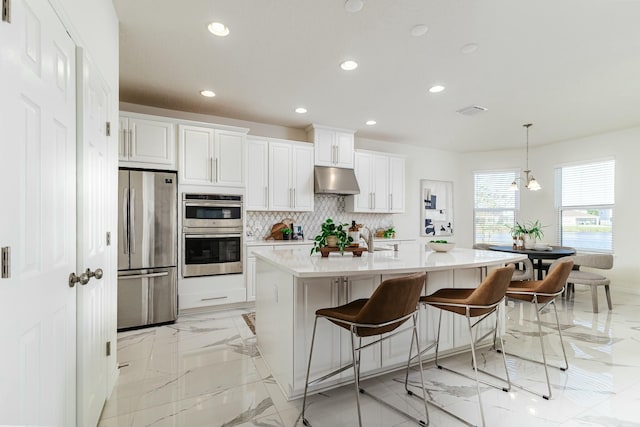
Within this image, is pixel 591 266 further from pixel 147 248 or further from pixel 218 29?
pixel 147 248

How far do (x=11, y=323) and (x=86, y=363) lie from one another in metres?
0.82

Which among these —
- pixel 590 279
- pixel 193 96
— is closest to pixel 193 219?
pixel 193 96

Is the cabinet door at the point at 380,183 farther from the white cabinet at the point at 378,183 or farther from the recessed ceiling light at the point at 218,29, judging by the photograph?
the recessed ceiling light at the point at 218,29

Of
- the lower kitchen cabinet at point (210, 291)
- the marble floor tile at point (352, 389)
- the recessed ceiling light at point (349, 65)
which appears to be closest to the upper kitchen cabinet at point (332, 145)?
the recessed ceiling light at point (349, 65)

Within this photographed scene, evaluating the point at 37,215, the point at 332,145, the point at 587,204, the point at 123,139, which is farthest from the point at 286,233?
the point at 587,204

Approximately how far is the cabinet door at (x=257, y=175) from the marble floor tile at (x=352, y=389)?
1862mm

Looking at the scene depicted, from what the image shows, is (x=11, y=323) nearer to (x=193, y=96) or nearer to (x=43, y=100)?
(x=43, y=100)

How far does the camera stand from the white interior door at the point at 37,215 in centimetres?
91

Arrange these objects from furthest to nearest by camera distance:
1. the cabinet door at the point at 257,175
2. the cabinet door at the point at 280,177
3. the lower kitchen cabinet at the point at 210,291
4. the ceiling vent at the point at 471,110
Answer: the cabinet door at the point at 280,177 → the cabinet door at the point at 257,175 → the ceiling vent at the point at 471,110 → the lower kitchen cabinet at the point at 210,291

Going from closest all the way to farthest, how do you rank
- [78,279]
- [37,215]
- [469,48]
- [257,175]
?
[37,215]
[78,279]
[469,48]
[257,175]

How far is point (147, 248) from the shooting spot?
11.1ft

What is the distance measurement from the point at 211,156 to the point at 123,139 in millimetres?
964

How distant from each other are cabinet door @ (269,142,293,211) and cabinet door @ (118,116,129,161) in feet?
5.94

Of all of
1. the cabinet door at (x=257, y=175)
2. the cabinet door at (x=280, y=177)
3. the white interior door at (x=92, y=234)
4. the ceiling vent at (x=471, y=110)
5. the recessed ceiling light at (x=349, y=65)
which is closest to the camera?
the white interior door at (x=92, y=234)
